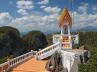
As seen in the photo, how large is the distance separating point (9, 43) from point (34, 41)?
9.56 m

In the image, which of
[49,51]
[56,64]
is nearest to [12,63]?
[49,51]

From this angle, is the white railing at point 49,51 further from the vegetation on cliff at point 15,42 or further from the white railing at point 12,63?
the vegetation on cliff at point 15,42

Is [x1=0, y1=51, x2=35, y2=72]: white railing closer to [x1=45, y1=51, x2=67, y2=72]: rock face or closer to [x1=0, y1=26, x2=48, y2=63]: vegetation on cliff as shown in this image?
[x1=45, y1=51, x2=67, y2=72]: rock face

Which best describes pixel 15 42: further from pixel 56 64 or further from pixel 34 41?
pixel 56 64

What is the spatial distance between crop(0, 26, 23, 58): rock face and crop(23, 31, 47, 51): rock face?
258 cm

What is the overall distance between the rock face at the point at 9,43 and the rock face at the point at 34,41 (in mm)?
2581

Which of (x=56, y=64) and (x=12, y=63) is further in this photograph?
(x=12, y=63)

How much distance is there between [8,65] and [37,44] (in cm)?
3895

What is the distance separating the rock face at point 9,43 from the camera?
1692 inches

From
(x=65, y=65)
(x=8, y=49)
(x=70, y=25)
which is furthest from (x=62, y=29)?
(x=8, y=49)

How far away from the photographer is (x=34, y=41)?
52.8m

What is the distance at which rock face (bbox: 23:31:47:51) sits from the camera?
2001 inches

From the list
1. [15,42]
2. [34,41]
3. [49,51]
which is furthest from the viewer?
[34,41]

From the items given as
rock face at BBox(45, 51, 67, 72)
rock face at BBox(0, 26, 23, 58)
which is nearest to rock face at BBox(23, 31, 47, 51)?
rock face at BBox(0, 26, 23, 58)
